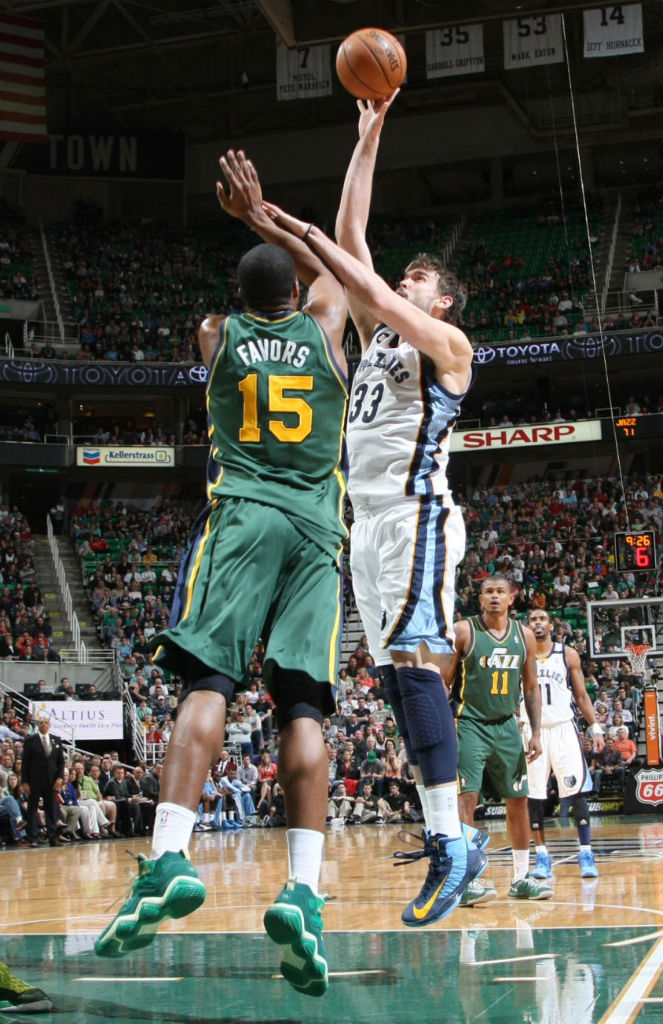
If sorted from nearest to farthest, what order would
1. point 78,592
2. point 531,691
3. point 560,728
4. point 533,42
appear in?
1. point 531,691
2. point 560,728
3. point 533,42
4. point 78,592

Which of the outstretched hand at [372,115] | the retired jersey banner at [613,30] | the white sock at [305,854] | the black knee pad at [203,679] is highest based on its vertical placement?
the retired jersey banner at [613,30]

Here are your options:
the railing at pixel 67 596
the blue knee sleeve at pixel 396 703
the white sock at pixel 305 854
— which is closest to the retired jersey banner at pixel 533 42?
the railing at pixel 67 596

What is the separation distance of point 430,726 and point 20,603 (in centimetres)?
2462

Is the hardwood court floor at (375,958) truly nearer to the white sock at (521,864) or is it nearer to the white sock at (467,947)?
the white sock at (467,947)

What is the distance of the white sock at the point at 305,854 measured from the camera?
364 centimetres

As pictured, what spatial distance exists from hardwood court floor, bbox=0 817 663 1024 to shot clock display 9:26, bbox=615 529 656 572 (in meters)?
12.3

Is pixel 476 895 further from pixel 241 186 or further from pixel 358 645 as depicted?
pixel 358 645

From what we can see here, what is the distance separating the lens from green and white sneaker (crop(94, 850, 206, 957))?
131 inches

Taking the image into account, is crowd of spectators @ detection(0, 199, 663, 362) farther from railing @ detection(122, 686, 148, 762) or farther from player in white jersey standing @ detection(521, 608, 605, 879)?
player in white jersey standing @ detection(521, 608, 605, 879)

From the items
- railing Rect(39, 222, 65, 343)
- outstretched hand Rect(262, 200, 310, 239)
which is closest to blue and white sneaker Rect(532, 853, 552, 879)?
outstretched hand Rect(262, 200, 310, 239)

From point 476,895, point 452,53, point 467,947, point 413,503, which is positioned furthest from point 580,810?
point 452,53

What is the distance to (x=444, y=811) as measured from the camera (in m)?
4.66

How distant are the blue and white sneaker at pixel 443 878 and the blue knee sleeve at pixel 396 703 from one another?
1.28ft

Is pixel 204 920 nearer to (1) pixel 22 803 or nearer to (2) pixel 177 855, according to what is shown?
(2) pixel 177 855
